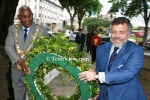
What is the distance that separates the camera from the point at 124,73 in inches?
81.4

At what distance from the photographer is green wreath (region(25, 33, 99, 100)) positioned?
2.10 m

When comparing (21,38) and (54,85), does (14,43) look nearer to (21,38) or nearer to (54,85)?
(21,38)

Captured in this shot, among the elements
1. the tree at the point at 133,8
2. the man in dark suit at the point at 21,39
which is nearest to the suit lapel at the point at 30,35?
the man in dark suit at the point at 21,39

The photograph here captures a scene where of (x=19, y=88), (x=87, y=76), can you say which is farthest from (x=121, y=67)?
(x=19, y=88)

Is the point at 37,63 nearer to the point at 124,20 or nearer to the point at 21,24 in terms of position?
the point at 124,20

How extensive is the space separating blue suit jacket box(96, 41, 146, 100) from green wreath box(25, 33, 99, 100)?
189 mm

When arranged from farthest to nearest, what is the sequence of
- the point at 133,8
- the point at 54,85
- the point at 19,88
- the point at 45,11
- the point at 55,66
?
the point at 45,11
the point at 133,8
the point at 19,88
the point at 54,85
the point at 55,66

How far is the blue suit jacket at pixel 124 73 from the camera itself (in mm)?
2088

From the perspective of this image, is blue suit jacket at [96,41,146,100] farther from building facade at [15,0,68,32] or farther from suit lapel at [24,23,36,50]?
building facade at [15,0,68,32]

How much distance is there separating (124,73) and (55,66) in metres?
0.65

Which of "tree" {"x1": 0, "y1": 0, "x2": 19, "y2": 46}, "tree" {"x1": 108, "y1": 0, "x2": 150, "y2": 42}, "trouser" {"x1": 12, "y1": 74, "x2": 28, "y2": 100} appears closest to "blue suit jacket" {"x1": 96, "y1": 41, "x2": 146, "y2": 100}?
"trouser" {"x1": 12, "y1": 74, "x2": 28, "y2": 100}

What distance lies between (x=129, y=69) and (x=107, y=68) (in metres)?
0.29

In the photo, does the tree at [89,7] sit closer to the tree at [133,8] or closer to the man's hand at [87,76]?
the tree at [133,8]

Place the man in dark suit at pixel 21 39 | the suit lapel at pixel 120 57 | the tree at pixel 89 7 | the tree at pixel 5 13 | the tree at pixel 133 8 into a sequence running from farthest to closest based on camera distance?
the tree at pixel 89 7, the tree at pixel 133 8, the tree at pixel 5 13, the man in dark suit at pixel 21 39, the suit lapel at pixel 120 57
